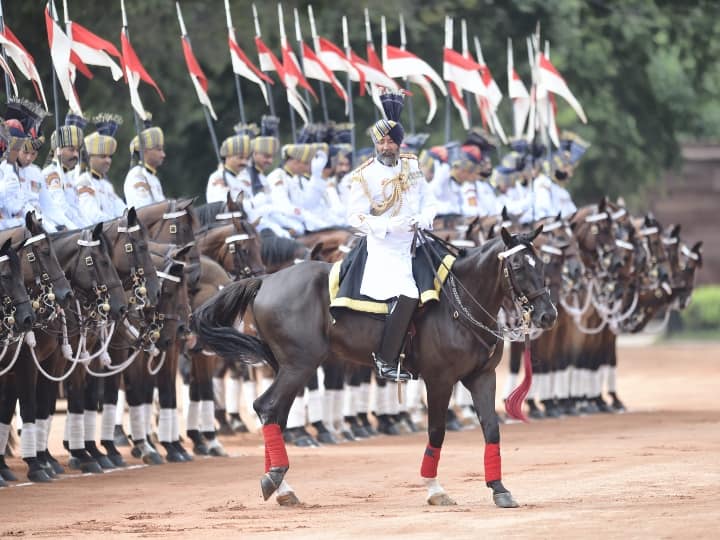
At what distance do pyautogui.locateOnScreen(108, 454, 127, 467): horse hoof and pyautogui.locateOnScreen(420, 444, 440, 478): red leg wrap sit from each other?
4.73 meters

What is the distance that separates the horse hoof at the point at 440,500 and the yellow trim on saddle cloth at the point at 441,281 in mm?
1444

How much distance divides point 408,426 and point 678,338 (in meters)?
21.2

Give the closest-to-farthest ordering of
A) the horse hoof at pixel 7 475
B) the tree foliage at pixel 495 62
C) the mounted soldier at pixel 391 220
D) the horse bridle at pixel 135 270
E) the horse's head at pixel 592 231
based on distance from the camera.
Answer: the mounted soldier at pixel 391 220, the horse hoof at pixel 7 475, the horse bridle at pixel 135 270, the horse's head at pixel 592 231, the tree foliage at pixel 495 62

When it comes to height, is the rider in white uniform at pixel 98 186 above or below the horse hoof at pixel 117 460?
above

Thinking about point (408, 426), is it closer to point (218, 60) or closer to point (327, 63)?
point (327, 63)

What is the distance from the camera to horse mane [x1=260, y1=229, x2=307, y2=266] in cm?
1844

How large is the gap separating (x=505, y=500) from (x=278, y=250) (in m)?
6.93

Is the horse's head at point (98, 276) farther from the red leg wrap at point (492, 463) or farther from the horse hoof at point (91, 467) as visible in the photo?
the red leg wrap at point (492, 463)

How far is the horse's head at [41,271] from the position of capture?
45.9 feet

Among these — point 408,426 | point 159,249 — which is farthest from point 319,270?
point 408,426

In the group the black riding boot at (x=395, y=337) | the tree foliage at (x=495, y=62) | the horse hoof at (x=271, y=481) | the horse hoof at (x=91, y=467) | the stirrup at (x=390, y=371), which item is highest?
the tree foliage at (x=495, y=62)

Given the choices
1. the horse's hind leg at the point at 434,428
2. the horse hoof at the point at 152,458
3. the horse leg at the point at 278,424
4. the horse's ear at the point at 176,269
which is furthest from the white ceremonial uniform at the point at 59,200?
the horse's hind leg at the point at 434,428

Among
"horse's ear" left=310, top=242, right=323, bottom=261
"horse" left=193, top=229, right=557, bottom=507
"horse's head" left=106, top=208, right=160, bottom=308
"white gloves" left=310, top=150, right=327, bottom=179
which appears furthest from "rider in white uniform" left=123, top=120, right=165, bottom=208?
"horse" left=193, top=229, right=557, bottom=507

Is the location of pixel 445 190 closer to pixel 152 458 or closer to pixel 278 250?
pixel 278 250
